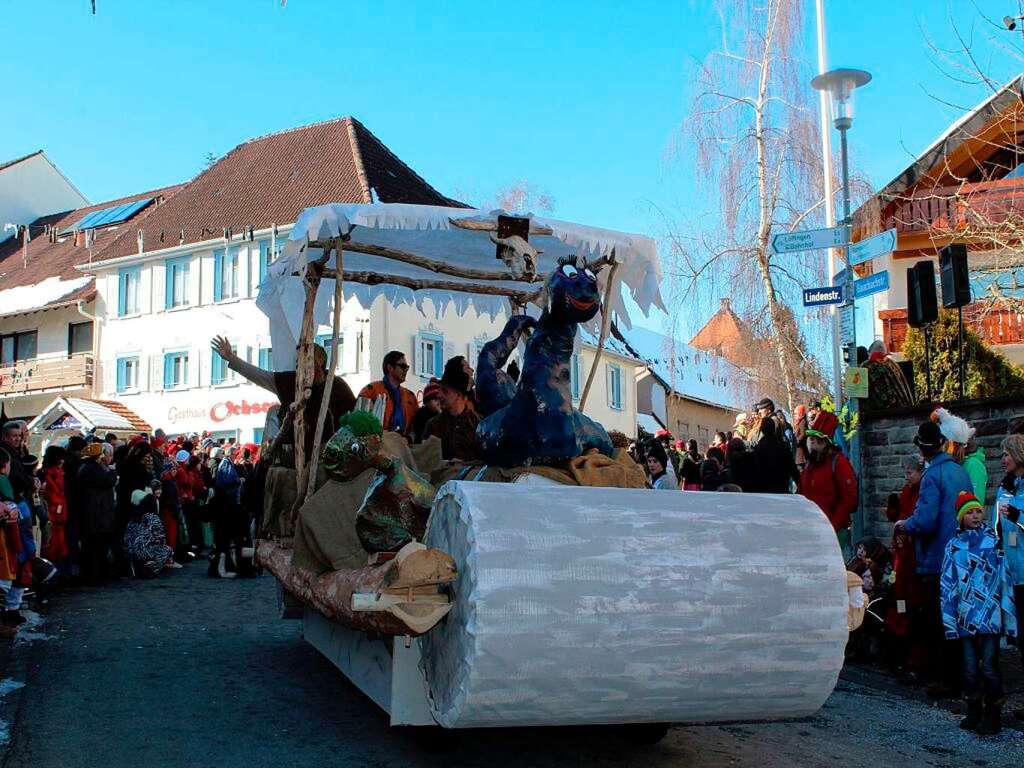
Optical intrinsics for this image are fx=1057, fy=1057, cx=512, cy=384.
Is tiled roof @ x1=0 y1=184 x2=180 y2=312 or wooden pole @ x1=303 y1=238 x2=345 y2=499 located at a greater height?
tiled roof @ x1=0 y1=184 x2=180 y2=312

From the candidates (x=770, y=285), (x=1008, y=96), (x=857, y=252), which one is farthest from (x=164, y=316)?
(x=857, y=252)

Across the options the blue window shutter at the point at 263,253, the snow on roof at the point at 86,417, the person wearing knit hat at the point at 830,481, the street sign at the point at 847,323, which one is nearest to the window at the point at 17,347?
the snow on roof at the point at 86,417

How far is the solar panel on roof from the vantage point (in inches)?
1644

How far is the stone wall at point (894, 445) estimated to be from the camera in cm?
1070

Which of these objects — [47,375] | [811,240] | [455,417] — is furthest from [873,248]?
[47,375]

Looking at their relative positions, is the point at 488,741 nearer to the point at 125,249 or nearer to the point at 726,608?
the point at 726,608

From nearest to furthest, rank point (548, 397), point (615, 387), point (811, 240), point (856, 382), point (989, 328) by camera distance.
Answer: point (548, 397)
point (856, 382)
point (811, 240)
point (989, 328)
point (615, 387)

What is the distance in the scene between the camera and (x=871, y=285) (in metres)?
10.8

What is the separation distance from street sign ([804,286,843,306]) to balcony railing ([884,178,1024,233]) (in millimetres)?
3203

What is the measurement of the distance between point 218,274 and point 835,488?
29040 millimetres

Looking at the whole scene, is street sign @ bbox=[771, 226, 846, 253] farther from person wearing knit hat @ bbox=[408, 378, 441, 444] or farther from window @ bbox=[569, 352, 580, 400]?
person wearing knit hat @ bbox=[408, 378, 441, 444]

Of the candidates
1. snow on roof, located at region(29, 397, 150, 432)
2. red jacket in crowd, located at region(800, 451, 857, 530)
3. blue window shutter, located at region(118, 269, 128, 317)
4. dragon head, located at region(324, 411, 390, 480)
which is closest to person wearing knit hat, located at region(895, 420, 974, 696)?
red jacket in crowd, located at region(800, 451, 857, 530)

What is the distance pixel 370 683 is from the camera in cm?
513

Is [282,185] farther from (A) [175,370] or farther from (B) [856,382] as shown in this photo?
(B) [856,382]
